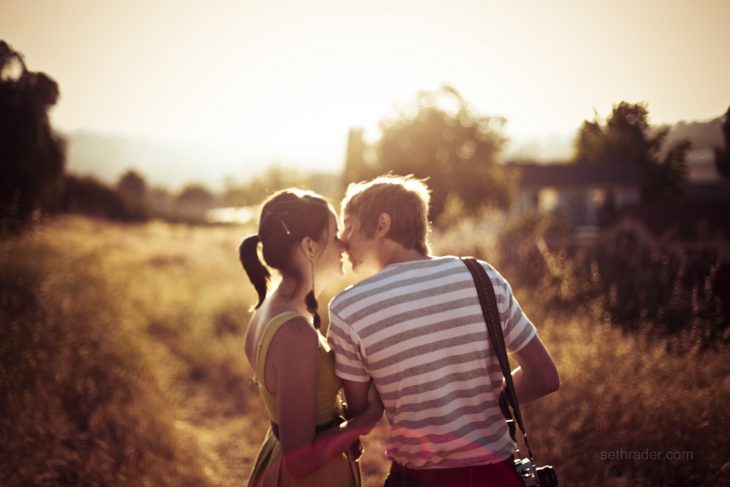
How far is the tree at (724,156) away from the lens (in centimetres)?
339

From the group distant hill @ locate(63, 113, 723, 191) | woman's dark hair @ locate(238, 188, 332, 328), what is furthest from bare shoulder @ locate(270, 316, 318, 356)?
distant hill @ locate(63, 113, 723, 191)

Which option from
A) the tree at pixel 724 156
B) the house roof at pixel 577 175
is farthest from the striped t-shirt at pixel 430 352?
the house roof at pixel 577 175

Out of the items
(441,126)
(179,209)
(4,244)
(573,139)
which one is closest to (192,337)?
(4,244)

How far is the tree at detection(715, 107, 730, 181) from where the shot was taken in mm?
3388

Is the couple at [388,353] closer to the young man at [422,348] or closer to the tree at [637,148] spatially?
the young man at [422,348]

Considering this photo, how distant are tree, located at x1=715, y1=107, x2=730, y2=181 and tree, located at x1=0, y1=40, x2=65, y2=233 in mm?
5108

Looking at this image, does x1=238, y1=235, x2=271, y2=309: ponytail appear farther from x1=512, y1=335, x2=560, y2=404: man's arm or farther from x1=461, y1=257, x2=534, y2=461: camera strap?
x1=512, y1=335, x2=560, y2=404: man's arm

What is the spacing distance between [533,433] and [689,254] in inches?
89.8

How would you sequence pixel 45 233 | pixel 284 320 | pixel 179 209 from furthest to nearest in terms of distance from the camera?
pixel 179 209 < pixel 45 233 < pixel 284 320

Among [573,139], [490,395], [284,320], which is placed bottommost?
[490,395]

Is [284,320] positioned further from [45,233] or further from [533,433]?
[45,233]

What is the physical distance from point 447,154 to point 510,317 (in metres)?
17.5

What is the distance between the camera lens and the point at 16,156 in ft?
18.6

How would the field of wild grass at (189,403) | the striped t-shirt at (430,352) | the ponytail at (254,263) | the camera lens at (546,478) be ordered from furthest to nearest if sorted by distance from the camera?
the field of wild grass at (189,403), the ponytail at (254,263), the camera lens at (546,478), the striped t-shirt at (430,352)
